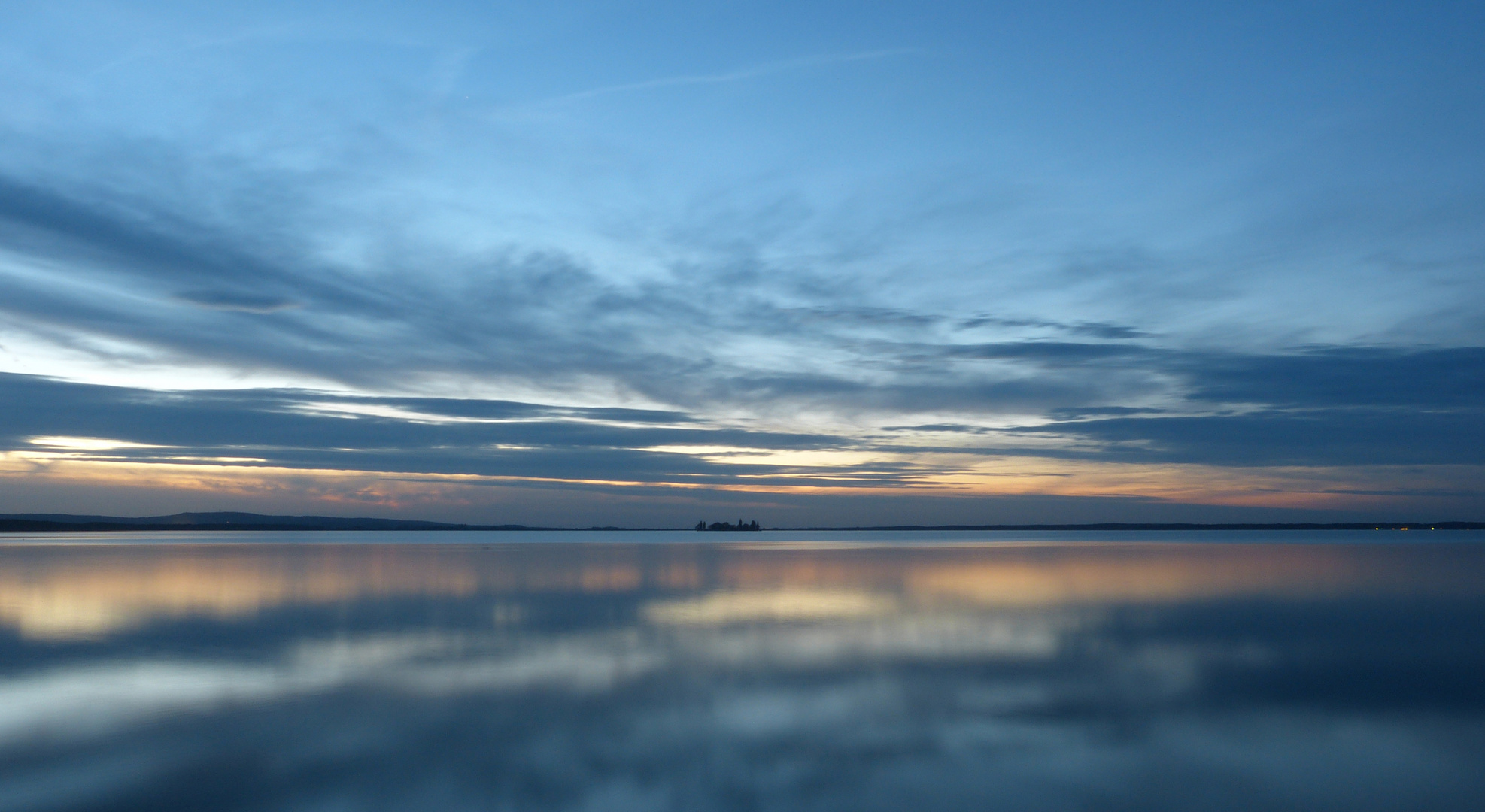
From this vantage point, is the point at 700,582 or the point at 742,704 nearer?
the point at 742,704

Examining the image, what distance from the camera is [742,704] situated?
11.6 m

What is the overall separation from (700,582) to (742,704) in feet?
71.3

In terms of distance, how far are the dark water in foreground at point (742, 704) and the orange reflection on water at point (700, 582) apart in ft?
1.42

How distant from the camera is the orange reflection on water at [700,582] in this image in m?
23.2

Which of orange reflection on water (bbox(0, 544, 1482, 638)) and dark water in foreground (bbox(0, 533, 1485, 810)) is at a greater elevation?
dark water in foreground (bbox(0, 533, 1485, 810))

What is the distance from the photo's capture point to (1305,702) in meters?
11.8

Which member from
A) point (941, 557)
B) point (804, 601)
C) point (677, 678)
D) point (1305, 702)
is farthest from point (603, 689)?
point (941, 557)

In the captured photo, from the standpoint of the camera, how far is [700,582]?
33188 millimetres

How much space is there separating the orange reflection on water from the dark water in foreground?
1.42ft

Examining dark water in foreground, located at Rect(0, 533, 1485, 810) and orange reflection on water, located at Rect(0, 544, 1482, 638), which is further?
orange reflection on water, located at Rect(0, 544, 1482, 638)

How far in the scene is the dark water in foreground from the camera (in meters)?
8.30

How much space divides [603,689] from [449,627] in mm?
7630

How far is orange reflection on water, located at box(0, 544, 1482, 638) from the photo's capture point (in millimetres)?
23172

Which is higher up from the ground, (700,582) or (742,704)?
(742,704)
